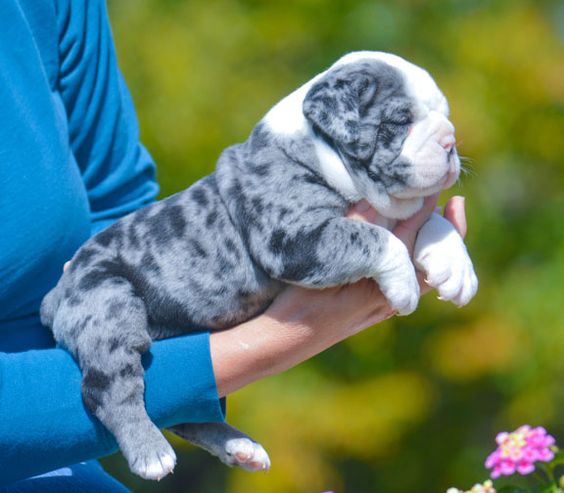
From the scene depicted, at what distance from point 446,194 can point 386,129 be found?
3.61 meters

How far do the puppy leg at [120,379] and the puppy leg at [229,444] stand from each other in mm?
280

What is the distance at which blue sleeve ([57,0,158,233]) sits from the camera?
3.10 metres

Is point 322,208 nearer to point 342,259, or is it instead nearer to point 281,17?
point 342,259

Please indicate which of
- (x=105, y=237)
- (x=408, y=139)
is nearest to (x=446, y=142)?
(x=408, y=139)

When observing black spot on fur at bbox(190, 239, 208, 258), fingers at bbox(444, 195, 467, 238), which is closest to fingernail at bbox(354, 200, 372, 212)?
fingers at bbox(444, 195, 467, 238)

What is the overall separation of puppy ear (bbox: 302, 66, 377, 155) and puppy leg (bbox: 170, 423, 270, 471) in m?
0.82

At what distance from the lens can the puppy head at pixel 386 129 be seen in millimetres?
2512

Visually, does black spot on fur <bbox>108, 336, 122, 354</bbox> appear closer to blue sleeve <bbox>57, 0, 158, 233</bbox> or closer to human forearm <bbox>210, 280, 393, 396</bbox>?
human forearm <bbox>210, 280, 393, 396</bbox>

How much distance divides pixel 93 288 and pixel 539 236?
477 centimetres

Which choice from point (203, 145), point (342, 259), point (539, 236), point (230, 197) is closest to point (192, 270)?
point (230, 197)

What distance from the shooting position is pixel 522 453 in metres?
2.68

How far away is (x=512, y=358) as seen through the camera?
21.3 feet

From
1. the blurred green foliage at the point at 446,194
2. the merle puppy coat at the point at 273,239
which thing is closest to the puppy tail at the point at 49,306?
the merle puppy coat at the point at 273,239

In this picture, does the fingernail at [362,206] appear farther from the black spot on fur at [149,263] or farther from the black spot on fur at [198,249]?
the black spot on fur at [149,263]
